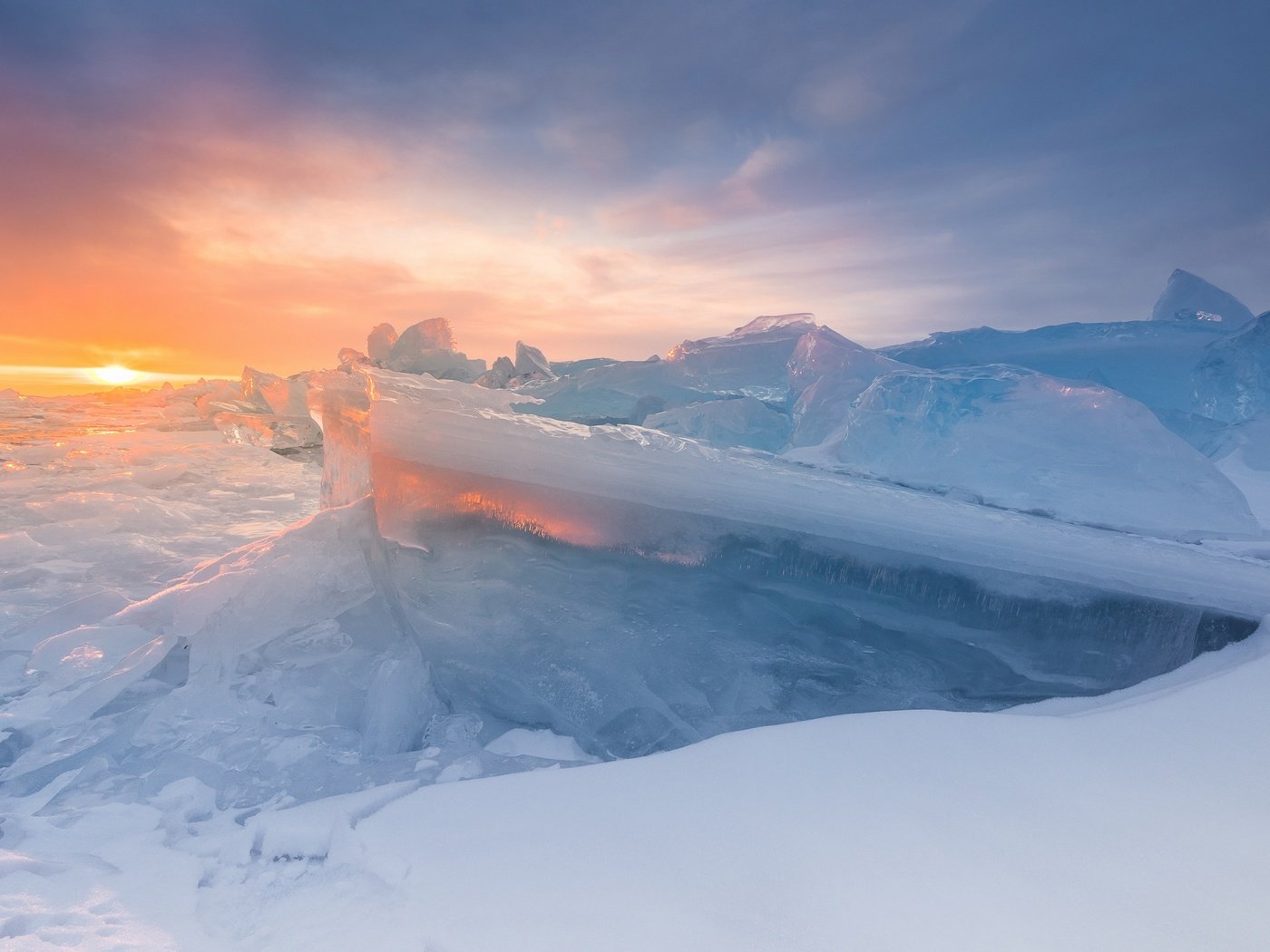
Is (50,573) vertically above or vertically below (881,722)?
below

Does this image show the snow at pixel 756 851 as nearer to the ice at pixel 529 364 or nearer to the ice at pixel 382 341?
the ice at pixel 529 364

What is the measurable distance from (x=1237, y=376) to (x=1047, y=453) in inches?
268

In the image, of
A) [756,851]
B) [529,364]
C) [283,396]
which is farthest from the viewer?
[529,364]

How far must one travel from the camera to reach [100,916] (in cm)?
146

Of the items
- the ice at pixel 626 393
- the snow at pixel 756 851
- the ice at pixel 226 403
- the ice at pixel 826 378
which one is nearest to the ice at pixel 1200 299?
the ice at pixel 826 378

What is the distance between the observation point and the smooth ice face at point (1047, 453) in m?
4.28

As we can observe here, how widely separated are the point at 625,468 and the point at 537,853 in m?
2.30

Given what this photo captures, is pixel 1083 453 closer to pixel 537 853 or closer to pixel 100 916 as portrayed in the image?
pixel 537 853

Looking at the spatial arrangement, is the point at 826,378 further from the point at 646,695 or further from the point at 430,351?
the point at 430,351

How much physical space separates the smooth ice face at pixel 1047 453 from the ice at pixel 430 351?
618 inches

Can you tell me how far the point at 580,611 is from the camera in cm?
316

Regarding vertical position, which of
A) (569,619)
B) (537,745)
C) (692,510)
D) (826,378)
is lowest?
(537,745)

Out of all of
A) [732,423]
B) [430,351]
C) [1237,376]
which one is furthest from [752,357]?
[430,351]

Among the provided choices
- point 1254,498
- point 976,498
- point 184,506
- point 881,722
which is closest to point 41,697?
point 881,722
